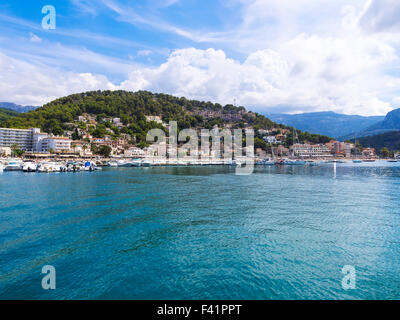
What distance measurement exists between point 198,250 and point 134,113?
96.5 meters

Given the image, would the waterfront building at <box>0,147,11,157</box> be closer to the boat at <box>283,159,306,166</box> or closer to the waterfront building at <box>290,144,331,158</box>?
the boat at <box>283,159,306,166</box>

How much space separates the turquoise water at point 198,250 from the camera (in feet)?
17.9

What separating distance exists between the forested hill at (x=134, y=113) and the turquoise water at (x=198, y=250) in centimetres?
7345

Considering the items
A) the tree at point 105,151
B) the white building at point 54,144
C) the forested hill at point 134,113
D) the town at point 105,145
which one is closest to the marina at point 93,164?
the town at point 105,145

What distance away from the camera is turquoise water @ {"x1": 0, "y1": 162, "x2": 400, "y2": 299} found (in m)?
5.46

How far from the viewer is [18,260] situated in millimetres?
6695

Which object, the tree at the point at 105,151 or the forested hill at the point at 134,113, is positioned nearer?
the tree at the point at 105,151

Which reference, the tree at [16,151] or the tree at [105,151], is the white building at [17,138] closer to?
the tree at [16,151]

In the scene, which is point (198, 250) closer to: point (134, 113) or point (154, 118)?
point (154, 118)

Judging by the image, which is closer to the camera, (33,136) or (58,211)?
(58,211)

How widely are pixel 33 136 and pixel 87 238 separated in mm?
74320
